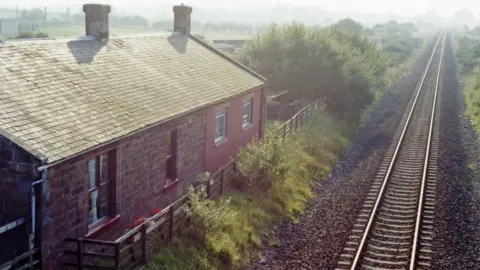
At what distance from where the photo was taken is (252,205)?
15938 mm

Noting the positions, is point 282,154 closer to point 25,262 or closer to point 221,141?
point 221,141

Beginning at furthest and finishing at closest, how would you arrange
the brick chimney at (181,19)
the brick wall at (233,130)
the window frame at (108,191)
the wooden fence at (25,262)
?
the brick chimney at (181,19)
the brick wall at (233,130)
the window frame at (108,191)
the wooden fence at (25,262)

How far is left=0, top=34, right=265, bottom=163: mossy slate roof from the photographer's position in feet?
34.4

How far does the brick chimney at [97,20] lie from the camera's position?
16891mm

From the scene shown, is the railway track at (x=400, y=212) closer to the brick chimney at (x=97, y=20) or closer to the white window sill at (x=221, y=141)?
the white window sill at (x=221, y=141)

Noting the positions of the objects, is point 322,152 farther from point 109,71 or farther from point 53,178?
point 53,178

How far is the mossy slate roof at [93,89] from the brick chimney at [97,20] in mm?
433

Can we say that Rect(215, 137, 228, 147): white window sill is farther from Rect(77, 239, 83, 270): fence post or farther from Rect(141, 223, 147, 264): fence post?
Rect(77, 239, 83, 270): fence post

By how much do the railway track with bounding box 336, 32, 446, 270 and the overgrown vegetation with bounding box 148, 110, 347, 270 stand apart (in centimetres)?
216

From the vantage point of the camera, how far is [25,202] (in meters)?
10.0

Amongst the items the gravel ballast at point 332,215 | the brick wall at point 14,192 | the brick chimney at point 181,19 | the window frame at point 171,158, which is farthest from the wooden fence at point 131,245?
the brick chimney at point 181,19

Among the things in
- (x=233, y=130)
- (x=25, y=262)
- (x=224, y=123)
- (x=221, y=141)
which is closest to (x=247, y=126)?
(x=233, y=130)

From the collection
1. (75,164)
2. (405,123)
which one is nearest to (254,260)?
(75,164)

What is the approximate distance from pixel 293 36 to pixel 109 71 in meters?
18.1
